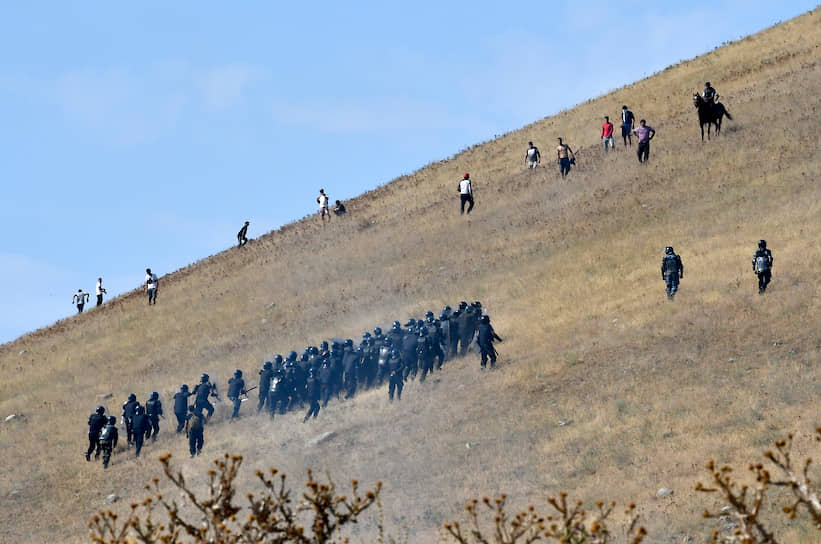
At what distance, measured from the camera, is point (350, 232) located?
5344cm

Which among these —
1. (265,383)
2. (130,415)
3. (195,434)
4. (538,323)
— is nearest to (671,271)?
(538,323)

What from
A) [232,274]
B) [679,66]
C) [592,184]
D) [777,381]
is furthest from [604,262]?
[679,66]

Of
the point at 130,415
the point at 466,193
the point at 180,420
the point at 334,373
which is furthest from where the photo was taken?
the point at 466,193

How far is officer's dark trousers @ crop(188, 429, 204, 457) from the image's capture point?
1100 inches

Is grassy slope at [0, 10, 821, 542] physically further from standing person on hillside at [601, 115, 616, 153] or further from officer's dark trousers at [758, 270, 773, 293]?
standing person on hillside at [601, 115, 616, 153]

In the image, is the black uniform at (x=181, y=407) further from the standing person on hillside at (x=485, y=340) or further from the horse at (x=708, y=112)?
the horse at (x=708, y=112)

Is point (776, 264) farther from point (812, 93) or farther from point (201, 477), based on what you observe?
point (812, 93)

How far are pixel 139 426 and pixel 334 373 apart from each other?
5.81 meters

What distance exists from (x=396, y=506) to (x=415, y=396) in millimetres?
8257

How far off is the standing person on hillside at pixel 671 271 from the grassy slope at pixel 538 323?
39 cm

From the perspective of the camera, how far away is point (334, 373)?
101 ft

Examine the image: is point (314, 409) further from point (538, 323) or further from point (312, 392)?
point (538, 323)

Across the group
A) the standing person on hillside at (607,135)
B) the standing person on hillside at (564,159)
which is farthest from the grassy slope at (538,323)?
the standing person on hillside at (607,135)

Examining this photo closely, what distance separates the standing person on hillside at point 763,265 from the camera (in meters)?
28.9
